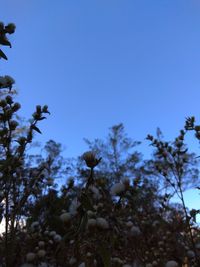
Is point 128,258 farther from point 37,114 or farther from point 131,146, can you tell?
point 131,146

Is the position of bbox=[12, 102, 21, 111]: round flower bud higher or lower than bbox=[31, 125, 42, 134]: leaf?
higher

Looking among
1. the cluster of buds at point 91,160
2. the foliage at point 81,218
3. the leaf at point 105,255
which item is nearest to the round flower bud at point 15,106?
the foliage at point 81,218

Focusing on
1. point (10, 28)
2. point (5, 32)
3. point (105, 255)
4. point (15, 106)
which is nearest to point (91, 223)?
point (105, 255)

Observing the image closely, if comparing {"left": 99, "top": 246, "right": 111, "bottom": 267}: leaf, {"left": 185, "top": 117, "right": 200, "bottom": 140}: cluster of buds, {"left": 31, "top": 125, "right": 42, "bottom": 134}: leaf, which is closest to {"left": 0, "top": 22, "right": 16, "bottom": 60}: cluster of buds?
{"left": 31, "top": 125, "right": 42, "bottom": 134}: leaf

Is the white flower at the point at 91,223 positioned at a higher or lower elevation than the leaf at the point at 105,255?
higher

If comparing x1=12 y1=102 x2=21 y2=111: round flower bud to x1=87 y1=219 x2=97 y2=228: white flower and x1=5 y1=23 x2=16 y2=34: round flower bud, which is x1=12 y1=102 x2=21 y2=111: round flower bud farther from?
x1=87 y1=219 x2=97 y2=228: white flower

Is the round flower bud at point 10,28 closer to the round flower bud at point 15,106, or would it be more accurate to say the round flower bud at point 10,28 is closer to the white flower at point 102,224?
the round flower bud at point 15,106

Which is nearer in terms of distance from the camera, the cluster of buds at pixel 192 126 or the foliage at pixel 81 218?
the foliage at pixel 81 218

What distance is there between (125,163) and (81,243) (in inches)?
1011

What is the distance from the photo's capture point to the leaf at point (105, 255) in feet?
4.67

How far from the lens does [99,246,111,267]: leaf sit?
1423 millimetres

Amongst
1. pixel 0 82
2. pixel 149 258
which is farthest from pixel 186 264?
pixel 0 82

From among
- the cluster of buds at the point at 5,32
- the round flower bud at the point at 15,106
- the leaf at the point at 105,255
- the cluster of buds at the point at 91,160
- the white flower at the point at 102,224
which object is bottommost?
the leaf at the point at 105,255

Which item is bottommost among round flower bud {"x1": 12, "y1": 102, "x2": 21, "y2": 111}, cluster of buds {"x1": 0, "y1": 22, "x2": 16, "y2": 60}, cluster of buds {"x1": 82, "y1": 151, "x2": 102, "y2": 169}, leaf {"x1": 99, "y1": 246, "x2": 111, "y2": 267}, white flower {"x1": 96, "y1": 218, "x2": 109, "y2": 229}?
leaf {"x1": 99, "y1": 246, "x2": 111, "y2": 267}
